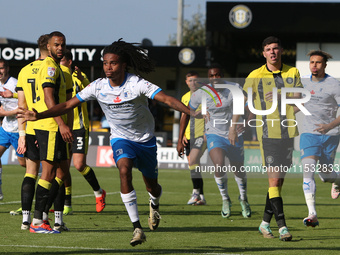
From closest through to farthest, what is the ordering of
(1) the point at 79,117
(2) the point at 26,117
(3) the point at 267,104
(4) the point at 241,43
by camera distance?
(2) the point at 26,117 → (3) the point at 267,104 → (1) the point at 79,117 → (4) the point at 241,43

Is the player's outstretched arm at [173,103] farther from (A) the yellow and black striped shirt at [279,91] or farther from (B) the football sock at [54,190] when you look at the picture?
(B) the football sock at [54,190]

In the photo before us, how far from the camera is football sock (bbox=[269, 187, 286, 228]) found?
6.66m

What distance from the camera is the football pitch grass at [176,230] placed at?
5898 millimetres

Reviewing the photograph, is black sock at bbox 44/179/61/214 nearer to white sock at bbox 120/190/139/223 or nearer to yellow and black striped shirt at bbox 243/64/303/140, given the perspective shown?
white sock at bbox 120/190/139/223

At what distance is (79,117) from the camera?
356 inches

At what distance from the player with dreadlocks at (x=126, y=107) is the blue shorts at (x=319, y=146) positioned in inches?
102

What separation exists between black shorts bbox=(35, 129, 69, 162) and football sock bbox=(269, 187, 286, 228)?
2.59 metres

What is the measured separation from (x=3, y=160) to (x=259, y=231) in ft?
49.4

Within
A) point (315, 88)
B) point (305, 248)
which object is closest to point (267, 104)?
point (315, 88)

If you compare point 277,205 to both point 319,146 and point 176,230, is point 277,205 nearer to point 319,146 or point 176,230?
point 176,230

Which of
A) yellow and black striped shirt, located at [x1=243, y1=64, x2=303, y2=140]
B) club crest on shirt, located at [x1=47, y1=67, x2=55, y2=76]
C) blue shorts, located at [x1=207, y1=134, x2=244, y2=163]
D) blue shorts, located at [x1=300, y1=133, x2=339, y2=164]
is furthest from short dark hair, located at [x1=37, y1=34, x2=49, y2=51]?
blue shorts, located at [x1=300, y1=133, x2=339, y2=164]

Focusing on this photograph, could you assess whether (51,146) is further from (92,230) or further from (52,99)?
(92,230)

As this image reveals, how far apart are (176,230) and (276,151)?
5.48ft

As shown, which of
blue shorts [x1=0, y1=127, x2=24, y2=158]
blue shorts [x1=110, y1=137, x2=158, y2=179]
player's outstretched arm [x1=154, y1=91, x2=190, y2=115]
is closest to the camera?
player's outstretched arm [x1=154, y1=91, x2=190, y2=115]
